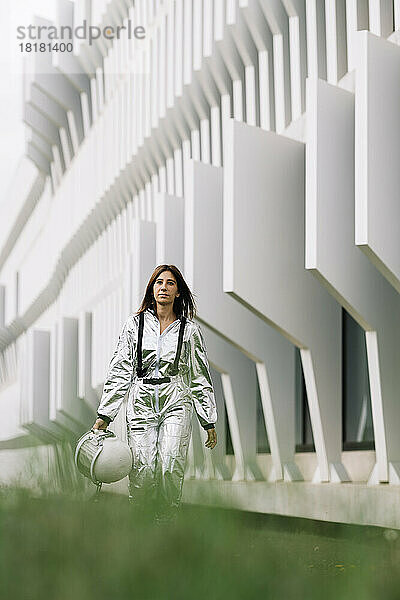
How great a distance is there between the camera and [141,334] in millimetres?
7492

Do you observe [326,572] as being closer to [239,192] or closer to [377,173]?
[377,173]

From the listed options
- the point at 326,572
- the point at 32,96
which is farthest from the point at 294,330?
the point at 32,96

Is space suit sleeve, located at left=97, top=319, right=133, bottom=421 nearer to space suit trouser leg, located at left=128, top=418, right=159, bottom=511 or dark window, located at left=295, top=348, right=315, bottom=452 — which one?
space suit trouser leg, located at left=128, top=418, right=159, bottom=511

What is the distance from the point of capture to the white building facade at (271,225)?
9.77m

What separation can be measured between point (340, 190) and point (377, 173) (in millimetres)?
1140

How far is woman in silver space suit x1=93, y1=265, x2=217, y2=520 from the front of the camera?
7398mm

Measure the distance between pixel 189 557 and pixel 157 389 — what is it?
5.49 m

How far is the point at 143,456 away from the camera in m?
7.42

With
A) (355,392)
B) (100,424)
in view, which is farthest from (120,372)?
(355,392)

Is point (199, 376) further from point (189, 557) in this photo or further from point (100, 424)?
point (189, 557)

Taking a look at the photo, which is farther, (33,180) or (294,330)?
(33,180)

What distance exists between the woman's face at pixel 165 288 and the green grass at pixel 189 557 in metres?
5.01

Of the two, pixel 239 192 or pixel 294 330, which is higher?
pixel 239 192

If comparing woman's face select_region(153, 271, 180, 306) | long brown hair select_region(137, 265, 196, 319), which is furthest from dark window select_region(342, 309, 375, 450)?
woman's face select_region(153, 271, 180, 306)
